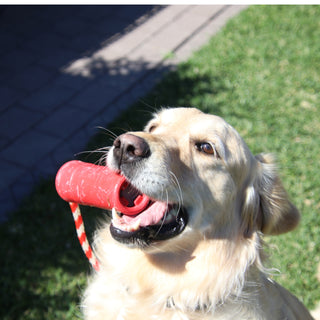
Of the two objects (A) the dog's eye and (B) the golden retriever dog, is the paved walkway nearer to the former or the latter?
(B) the golden retriever dog

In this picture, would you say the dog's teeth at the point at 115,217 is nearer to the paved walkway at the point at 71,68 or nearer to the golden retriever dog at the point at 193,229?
the golden retriever dog at the point at 193,229

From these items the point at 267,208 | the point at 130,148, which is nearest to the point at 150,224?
the point at 130,148

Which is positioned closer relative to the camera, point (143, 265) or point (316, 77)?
point (143, 265)

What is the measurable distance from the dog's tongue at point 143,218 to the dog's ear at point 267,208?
63 centimetres

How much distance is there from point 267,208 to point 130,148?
1099 mm

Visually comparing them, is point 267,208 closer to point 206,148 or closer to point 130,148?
point 206,148

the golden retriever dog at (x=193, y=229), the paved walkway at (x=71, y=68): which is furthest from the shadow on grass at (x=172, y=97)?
the golden retriever dog at (x=193, y=229)

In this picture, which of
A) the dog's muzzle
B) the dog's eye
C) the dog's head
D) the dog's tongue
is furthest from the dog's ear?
the dog's tongue

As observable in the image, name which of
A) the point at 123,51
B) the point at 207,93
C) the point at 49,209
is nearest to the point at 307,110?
the point at 207,93

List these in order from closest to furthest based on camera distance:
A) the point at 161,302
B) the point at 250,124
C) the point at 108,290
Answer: the point at 161,302
the point at 108,290
the point at 250,124

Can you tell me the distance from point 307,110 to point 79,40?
458 cm

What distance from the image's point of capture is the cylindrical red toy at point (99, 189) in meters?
2.46

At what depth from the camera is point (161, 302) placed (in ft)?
8.49

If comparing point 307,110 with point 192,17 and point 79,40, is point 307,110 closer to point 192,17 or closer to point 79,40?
point 192,17
